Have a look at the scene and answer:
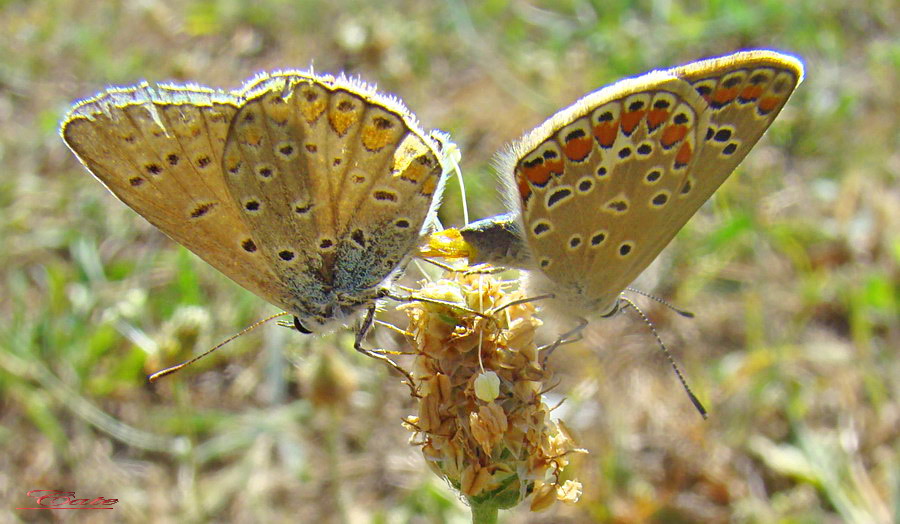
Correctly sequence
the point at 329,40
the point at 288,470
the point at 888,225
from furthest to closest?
the point at 329,40 → the point at 888,225 → the point at 288,470

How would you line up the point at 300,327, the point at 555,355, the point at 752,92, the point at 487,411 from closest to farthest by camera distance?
the point at 487,411, the point at 752,92, the point at 300,327, the point at 555,355

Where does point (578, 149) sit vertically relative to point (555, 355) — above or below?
below

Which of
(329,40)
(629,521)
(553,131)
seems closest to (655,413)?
(629,521)

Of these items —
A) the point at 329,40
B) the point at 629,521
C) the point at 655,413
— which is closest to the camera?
the point at 629,521

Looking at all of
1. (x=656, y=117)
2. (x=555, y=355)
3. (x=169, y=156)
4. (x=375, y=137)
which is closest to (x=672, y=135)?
(x=656, y=117)

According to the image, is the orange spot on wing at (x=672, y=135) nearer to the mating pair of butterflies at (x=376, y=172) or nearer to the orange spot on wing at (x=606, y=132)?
the mating pair of butterflies at (x=376, y=172)

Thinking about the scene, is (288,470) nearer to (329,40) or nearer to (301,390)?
(301,390)

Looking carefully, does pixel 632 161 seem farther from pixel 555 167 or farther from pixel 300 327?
pixel 300 327
